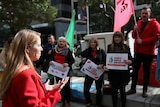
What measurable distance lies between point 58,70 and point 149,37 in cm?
206

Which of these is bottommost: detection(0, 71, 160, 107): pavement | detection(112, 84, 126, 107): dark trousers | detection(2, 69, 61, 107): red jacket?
detection(0, 71, 160, 107): pavement

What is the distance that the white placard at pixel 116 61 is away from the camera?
191 inches

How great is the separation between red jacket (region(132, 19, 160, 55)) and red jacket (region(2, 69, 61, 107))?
3511mm

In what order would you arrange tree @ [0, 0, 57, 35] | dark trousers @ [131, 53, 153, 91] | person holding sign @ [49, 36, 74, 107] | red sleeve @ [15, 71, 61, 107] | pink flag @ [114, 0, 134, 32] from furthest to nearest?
1. tree @ [0, 0, 57, 35]
2. pink flag @ [114, 0, 134, 32]
3. person holding sign @ [49, 36, 74, 107]
4. dark trousers @ [131, 53, 153, 91]
5. red sleeve @ [15, 71, 61, 107]

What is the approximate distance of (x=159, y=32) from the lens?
4.91 metres

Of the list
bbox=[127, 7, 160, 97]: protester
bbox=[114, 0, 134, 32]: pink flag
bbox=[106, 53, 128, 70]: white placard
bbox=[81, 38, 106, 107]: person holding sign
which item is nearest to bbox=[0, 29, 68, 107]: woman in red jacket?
bbox=[106, 53, 128, 70]: white placard

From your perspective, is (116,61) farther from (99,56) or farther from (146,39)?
(146,39)

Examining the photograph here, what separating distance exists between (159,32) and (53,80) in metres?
2.64

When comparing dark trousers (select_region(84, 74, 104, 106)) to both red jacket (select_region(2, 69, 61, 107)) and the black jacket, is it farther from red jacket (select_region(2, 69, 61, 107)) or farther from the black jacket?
red jacket (select_region(2, 69, 61, 107))

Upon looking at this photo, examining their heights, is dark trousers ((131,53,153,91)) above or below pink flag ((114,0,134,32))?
below

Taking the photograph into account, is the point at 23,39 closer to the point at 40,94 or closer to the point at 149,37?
the point at 40,94

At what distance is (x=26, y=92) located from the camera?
1.79m

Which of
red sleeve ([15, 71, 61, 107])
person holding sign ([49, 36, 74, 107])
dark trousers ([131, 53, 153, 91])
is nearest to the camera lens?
red sleeve ([15, 71, 61, 107])

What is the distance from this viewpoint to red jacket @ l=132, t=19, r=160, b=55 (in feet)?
16.1
